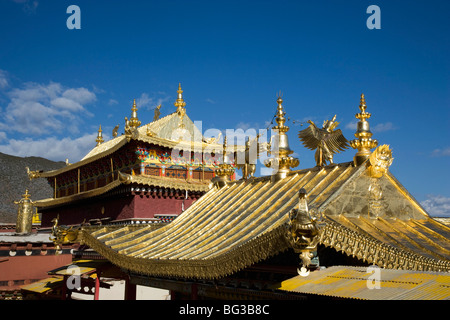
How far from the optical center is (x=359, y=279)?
4121mm

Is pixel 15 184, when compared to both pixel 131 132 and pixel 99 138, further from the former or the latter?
pixel 131 132

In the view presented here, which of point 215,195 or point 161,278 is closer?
point 161,278

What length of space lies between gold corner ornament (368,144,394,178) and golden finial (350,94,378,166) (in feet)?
0.36

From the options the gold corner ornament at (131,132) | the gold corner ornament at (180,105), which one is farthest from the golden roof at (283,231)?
the gold corner ornament at (180,105)

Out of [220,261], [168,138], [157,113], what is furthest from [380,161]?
[157,113]

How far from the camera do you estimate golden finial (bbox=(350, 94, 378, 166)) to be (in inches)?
235

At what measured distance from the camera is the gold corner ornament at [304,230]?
3.93m

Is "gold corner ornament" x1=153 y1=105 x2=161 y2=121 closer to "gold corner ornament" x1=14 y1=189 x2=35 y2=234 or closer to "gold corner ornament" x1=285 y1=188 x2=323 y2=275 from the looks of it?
"gold corner ornament" x1=14 y1=189 x2=35 y2=234

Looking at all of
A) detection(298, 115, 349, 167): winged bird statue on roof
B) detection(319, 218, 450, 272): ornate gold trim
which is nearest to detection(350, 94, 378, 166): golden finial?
detection(298, 115, 349, 167): winged bird statue on roof
